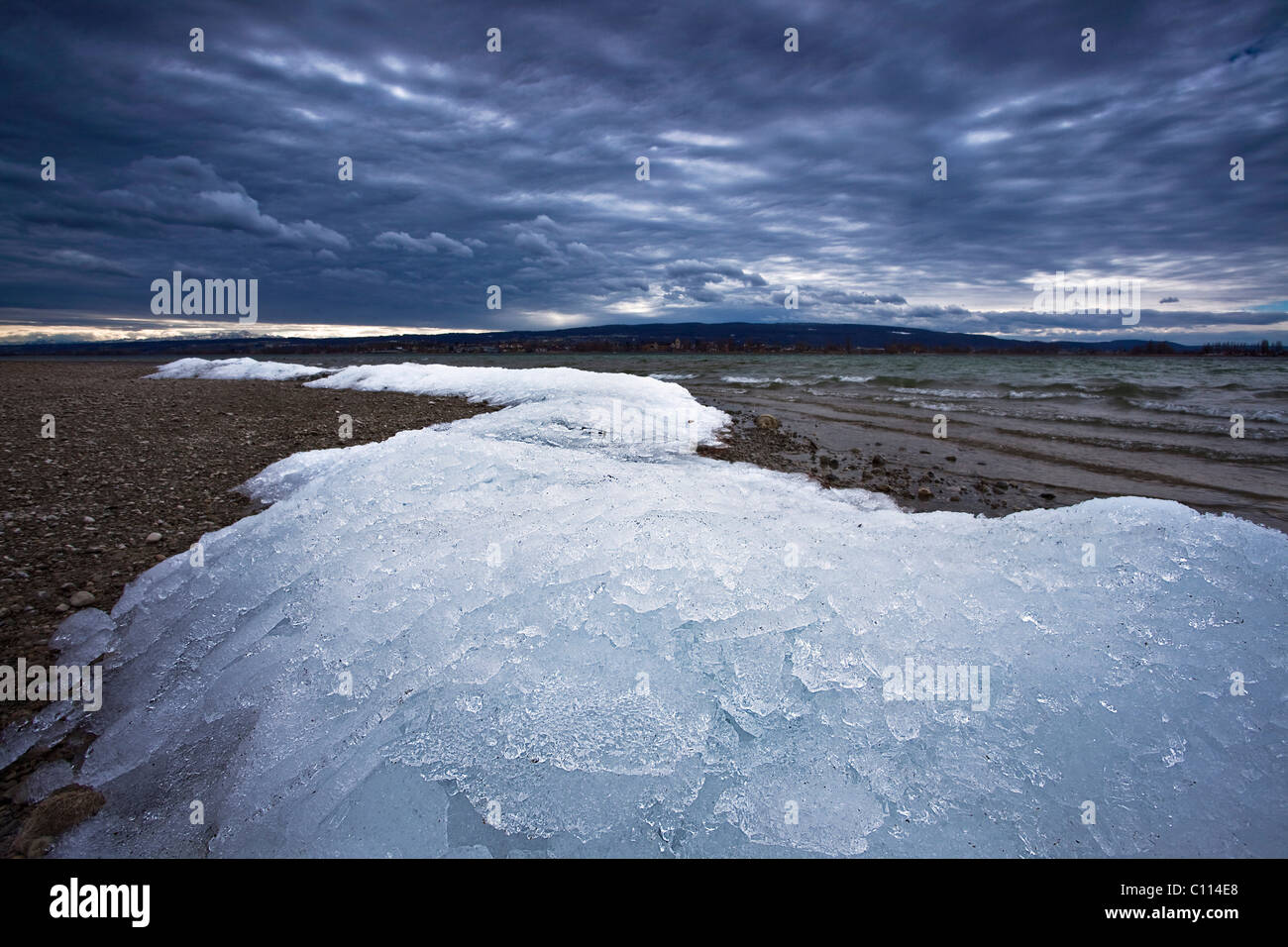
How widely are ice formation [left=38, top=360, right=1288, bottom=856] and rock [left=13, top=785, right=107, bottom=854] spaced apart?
71 mm

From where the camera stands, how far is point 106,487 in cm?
659

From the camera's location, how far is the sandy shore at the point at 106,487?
387cm

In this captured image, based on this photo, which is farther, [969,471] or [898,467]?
[898,467]

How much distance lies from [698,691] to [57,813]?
2.89 m

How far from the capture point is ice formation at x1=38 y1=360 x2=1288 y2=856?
7.20 ft

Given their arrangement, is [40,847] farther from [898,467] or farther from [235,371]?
[235,371]

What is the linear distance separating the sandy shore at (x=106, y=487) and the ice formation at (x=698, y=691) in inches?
15.0
